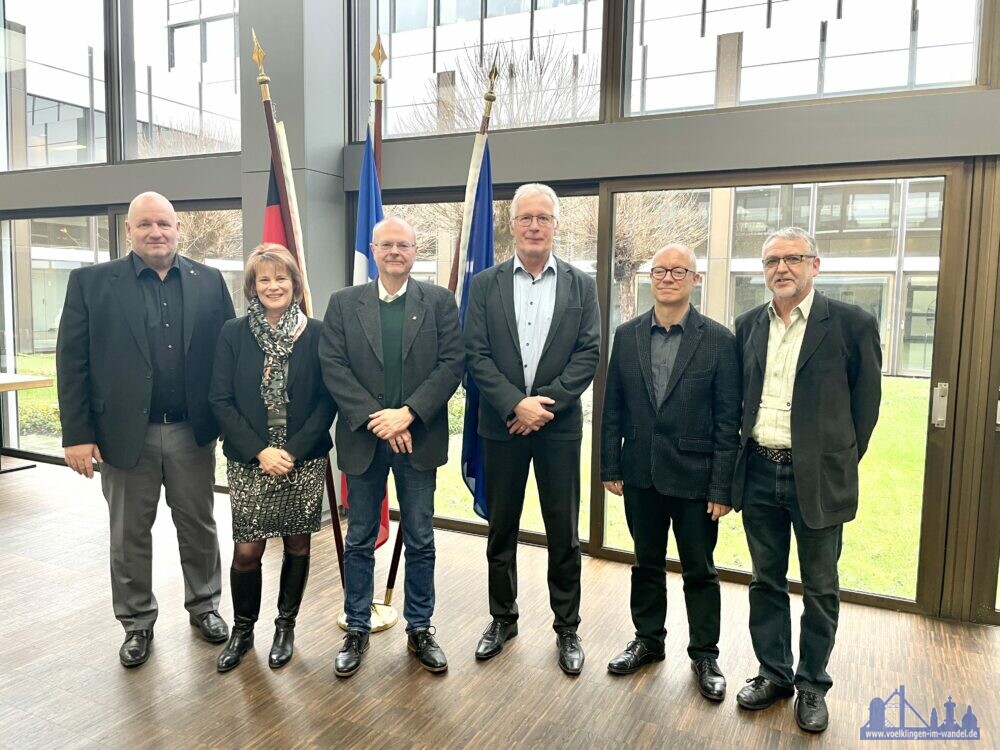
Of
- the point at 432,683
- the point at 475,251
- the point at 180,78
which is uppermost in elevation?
the point at 180,78

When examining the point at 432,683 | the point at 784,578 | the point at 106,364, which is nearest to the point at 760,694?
the point at 784,578

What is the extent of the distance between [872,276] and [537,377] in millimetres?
1668

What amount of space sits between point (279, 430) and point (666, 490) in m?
1.35

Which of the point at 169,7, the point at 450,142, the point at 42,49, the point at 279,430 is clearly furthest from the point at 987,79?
the point at 42,49

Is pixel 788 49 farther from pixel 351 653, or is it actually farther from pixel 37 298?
pixel 37 298

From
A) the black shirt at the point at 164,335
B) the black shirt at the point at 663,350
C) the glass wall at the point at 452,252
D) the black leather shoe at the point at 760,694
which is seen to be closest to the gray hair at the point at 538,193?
the black shirt at the point at 663,350

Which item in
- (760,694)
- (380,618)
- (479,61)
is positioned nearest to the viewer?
(760,694)

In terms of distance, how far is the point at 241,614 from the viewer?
8.32 feet

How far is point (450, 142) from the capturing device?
12.2 ft

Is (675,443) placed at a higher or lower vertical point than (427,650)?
higher

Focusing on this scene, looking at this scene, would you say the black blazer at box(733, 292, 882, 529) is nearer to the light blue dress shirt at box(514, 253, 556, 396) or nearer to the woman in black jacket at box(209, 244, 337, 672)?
the light blue dress shirt at box(514, 253, 556, 396)

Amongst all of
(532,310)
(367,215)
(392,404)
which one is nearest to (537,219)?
(532,310)

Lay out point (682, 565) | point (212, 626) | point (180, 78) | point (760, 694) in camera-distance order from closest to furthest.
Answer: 1. point (760, 694)
2. point (682, 565)
3. point (212, 626)
4. point (180, 78)

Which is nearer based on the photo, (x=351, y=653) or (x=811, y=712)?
(x=811, y=712)
